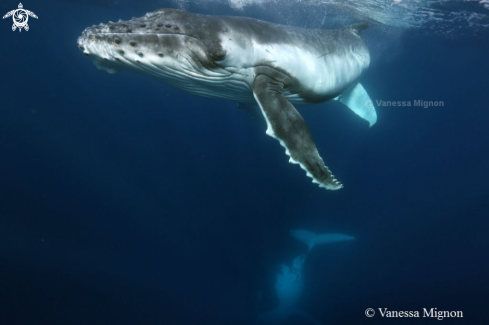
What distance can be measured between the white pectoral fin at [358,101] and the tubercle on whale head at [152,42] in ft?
23.4

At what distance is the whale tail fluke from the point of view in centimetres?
1667

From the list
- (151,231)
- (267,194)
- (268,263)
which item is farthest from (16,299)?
(267,194)

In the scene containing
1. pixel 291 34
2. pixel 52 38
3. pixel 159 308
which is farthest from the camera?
pixel 52 38

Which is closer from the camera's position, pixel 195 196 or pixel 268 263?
pixel 268 263

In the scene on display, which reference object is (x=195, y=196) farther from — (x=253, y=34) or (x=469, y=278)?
(x=469, y=278)

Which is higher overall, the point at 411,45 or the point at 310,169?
the point at 411,45

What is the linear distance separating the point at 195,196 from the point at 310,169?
17.1 metres

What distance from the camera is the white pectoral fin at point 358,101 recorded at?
34.9 ft

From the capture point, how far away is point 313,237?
16719 millimetres

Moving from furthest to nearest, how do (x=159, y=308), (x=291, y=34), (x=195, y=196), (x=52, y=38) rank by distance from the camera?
1. (x=52, y=38)
2. (x=195, y=196)
3. (x=159, y=308)
4. (x=291, y=34)

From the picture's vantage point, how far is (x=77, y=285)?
1703 cm

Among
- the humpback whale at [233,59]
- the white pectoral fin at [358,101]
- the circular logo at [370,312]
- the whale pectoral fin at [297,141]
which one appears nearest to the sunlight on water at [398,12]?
the white pectoral fin at [358,101]

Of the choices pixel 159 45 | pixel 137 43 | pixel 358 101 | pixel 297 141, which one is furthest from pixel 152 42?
pixel 358 101

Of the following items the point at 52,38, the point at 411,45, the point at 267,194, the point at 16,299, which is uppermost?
the point at 52,38
